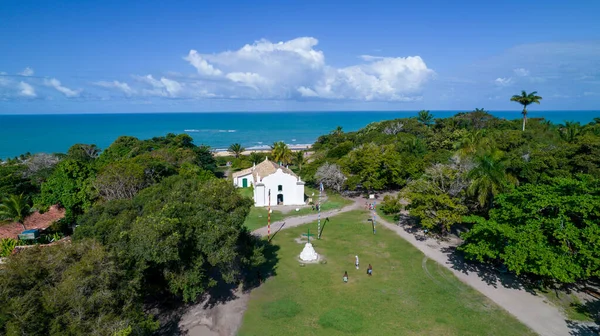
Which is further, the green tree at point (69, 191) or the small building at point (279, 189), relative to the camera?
the small building at point (279, 189)

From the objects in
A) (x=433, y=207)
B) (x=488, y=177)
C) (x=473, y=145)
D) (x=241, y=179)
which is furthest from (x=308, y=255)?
(x=473, y=145)

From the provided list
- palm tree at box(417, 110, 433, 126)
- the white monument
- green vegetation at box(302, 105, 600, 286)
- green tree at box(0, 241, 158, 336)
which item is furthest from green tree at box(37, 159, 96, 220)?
palm tree at box(417, 110, 433, 126)

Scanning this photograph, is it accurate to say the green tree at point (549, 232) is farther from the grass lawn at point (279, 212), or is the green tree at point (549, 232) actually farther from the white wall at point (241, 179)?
the white wall at point (241, 179)

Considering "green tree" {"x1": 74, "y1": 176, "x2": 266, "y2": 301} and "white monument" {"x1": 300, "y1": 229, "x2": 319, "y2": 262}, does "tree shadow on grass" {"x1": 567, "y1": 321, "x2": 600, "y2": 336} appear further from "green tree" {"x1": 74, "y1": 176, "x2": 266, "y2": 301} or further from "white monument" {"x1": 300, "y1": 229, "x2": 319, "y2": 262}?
"green tree" {"x1": 74, "y1": 176, "x2": 266, "y2": 301}

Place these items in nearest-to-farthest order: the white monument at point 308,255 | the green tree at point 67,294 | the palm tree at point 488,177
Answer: the green tree at point 67,294 < the white monument at point 308,255 < the palm tree at point 488,177

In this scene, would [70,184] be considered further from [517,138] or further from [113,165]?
[517,138]

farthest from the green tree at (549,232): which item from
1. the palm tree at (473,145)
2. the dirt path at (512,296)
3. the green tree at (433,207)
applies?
the palm tree at (473,145)

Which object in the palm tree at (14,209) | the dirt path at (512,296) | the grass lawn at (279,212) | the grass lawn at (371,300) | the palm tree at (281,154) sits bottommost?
the grass lawn at (279,212)
